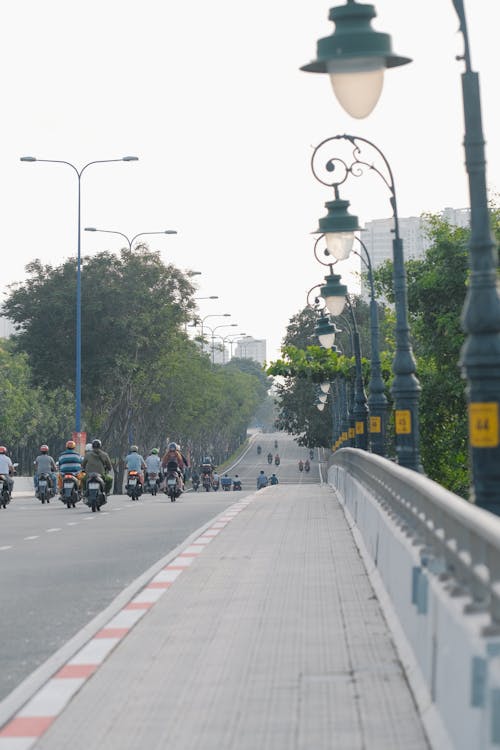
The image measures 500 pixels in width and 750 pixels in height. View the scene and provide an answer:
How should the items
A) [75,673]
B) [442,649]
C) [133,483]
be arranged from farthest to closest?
1. [133,483]
2. [75,673]
3. [442,649]

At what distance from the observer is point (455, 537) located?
7.07 m

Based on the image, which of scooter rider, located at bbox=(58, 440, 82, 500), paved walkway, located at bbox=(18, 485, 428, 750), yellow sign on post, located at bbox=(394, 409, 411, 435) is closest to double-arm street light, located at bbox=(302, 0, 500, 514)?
paved walkway, located at bbox=(18, 485, 428, 750)

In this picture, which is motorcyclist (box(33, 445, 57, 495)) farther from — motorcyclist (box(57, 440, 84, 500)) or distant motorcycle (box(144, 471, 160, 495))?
distant motorcycle (box(144, 471, 160, 495))

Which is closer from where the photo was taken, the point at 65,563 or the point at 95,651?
the point at 95,651

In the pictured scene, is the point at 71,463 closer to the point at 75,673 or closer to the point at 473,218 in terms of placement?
the point at 75,673

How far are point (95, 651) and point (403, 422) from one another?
7.31 metres

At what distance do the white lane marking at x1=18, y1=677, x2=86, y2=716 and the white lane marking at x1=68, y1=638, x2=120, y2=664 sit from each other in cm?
69

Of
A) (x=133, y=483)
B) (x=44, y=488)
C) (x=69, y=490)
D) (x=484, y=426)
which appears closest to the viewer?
(x=484, y=426)

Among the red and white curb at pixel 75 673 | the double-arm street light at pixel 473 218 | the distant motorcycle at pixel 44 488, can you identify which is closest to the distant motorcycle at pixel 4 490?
the distant motorcycle at pixel 44 488

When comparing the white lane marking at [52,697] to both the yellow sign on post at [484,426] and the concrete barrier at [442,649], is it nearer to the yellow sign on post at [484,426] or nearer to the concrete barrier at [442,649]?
the concrete barrier at [442,649]

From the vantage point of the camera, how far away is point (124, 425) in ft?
234

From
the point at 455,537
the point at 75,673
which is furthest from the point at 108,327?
the point at 455,537

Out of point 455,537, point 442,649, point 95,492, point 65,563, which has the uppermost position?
point 95,492

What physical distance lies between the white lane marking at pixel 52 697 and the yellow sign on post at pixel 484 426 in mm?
2593
